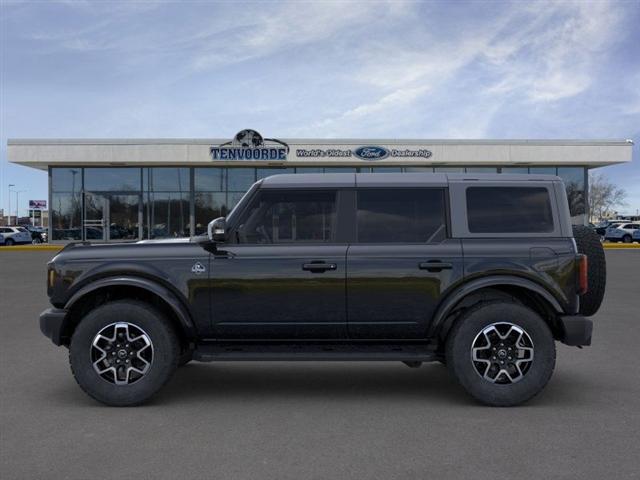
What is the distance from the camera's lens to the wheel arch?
520cm

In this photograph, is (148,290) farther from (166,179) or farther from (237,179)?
(166,179)

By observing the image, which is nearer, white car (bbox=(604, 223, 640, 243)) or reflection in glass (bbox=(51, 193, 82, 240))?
reflection in glass (bbox=(51, 193, 82, 240))

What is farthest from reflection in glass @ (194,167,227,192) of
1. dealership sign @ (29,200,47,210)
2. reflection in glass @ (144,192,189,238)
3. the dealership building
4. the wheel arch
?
dealership sign @ (29,200,47,210)

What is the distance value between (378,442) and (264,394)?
1.59 meters

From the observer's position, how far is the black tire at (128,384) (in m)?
5.13

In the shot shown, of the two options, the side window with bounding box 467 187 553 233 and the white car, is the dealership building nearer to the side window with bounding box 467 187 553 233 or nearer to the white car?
the white car

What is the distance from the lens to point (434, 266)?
5.20 metres

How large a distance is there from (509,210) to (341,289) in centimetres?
164

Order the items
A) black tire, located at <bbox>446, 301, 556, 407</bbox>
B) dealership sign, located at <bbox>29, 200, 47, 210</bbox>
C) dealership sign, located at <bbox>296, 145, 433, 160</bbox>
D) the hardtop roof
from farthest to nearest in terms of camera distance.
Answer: dealership sign, located at <bbox>29, 200, 47, 210</bbox>, dealership sign, located at <bbox>296, 145, 433, 160</bbox>, the hardtop roof, black tire, located at <bbox>446, 301, 556, 407</bbox>

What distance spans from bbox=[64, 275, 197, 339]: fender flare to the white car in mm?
43297

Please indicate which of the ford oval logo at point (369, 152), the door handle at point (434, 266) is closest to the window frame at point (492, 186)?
the door handle at point (434, 266)

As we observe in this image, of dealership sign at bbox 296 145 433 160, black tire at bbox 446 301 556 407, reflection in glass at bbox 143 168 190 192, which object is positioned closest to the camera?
black tire at bbox 446 301 556 407

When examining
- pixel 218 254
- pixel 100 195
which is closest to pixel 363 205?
pixel 218 254

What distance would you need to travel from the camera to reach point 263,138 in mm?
35094
